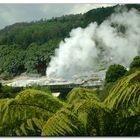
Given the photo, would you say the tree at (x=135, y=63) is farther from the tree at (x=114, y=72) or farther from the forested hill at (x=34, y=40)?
the forested hill at (x=34, y=40)

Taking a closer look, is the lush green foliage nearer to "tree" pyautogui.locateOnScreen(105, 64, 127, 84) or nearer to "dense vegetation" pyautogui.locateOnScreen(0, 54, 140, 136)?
"dense vegetation" pyautogui.locateOnScreen(0, 54, 140, 136)

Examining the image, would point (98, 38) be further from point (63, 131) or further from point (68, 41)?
point (63, 131)

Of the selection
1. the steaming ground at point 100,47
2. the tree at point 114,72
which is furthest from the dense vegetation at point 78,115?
the steaming ground at point 100,47

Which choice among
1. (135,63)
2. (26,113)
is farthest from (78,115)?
(135,63)

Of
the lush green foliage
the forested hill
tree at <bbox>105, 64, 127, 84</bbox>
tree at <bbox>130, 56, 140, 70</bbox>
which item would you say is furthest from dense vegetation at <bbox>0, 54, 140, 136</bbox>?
the forested hill

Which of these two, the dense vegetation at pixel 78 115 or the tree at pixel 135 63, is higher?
the tree at pixel 135 63

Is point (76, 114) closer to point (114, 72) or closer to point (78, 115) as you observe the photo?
point (78, 115)
